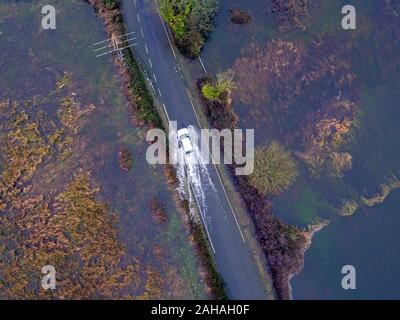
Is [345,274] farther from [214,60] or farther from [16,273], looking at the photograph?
[16,273]

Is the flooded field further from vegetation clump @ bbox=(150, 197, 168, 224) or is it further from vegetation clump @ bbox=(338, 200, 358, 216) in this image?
vegetation clump @ bbox=(338, 200, 358, 216)

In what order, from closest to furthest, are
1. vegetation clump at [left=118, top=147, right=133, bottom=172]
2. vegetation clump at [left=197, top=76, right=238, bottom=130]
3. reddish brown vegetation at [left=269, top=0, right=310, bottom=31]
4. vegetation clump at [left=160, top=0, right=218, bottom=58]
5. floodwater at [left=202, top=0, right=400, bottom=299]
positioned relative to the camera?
floodwater at [left=202, top=0, right=400, bottom=299]
vegetation clump at [left=160, top=0, right=218, bottom=58]
vegetation clump at [left=118, top=147, right=133, bottom=172]
vegetation clump at [left=197, top=76, right=238, bottom=130]
reddish brown vegetation at [left=269, top=0, right=310, bottom=31]

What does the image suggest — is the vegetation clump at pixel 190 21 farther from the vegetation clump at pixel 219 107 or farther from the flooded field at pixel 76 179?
the flooded field at pixel 76 179

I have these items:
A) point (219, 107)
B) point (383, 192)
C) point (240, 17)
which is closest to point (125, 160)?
point (219, 107)

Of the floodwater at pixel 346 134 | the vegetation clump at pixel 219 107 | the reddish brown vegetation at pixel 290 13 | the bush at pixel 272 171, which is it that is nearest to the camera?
the floodwater at pixel 346 134

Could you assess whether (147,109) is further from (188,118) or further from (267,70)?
(267,70)

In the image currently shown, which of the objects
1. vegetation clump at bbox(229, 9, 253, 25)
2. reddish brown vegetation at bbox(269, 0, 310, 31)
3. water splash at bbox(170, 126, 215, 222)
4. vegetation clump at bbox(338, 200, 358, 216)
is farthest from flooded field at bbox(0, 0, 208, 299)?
reddish brown vegetation at bbox(269, 0, 310, 31)

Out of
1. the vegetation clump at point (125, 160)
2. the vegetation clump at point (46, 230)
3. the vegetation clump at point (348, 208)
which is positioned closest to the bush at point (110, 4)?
the vegetation clump at point (46, 230)
